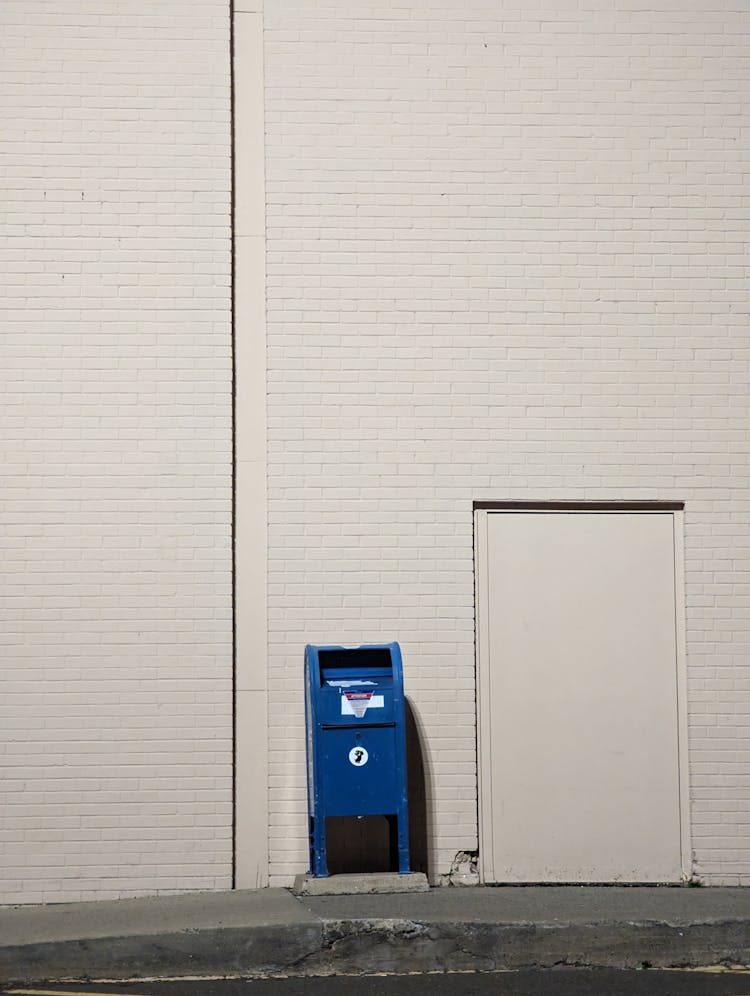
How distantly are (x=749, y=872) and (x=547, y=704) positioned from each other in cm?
172

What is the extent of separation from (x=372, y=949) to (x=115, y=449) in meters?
3.55

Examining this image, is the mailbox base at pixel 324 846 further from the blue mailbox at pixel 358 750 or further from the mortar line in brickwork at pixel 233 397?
the mortar line in brickwork at pixel 233 397

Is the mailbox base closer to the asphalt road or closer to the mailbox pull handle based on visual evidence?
the mailbox pull handle

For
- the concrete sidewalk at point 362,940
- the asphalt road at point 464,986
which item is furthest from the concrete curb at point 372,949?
the asphalt road at point 464,986

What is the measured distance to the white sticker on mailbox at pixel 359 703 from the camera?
325 inches

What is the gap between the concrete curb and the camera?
7.25m

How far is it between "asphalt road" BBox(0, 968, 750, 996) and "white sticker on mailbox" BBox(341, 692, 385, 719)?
5.25ft

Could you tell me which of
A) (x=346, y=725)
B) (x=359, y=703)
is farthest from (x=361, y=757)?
(x=359, y=703)

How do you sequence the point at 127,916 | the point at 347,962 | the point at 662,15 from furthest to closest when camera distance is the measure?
the point at 662,15 → the point at 127,916 → the point at 347,962

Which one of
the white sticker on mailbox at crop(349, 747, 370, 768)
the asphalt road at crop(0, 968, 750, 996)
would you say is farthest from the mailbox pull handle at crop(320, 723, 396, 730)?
the asphalt road at crop(0, 968, 750, 996)

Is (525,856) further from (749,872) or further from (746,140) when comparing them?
(746,140)

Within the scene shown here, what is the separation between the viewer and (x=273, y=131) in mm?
9148

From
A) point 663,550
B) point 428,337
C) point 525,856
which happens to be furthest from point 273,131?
point 525,856

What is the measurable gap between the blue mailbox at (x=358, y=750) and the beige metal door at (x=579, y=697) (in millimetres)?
873
